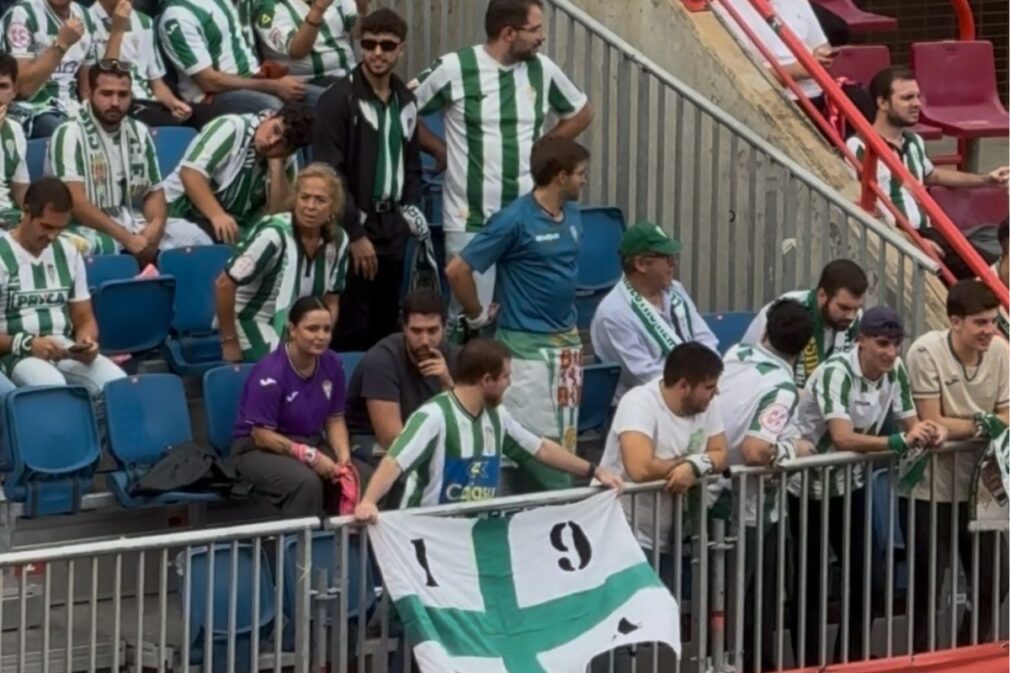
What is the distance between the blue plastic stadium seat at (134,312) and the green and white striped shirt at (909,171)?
344cm

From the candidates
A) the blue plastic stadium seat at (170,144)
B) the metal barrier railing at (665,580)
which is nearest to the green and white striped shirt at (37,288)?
the metal barrier railing at (665,580)

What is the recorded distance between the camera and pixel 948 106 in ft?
50.5

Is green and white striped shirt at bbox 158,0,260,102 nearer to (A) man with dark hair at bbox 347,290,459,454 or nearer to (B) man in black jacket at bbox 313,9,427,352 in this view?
(B) man in black jacket at bbox 313,9,427,352

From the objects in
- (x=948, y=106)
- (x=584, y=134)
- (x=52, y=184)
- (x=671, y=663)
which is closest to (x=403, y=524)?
(x=671, y=663)

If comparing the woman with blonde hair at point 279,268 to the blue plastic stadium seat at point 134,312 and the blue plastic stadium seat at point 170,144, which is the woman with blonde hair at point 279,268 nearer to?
the blue plastic stadium seat at point 134,312

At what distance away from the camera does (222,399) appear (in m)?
10.8

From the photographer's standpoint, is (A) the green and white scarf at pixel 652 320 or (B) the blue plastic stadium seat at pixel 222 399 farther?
(A) the green and white scarf at pixel 652 320

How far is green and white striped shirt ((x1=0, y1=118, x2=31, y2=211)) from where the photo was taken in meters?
11.8

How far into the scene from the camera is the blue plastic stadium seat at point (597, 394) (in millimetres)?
11617

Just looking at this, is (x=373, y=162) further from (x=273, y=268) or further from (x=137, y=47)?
(x=137, y=47)

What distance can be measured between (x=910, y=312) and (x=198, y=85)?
3.65 metres

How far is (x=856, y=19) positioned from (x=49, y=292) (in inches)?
259

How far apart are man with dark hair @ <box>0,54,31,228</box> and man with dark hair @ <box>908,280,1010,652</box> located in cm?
384

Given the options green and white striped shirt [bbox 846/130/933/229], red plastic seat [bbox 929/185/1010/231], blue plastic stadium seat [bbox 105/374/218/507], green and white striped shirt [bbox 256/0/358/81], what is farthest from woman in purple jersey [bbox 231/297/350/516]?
red plastic seat [bbox 929/185/1010/231]
